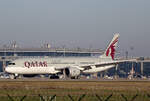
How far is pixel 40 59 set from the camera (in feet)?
322

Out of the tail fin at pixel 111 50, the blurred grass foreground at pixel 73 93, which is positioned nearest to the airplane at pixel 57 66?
the tail fin at pixel 111 50

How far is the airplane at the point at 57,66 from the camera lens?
9650cm

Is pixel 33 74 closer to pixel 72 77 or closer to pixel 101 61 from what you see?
pixel 72 77

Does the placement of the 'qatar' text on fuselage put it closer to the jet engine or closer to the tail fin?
the jet engine

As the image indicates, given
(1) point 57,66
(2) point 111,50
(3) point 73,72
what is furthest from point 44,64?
(2) point 111,50

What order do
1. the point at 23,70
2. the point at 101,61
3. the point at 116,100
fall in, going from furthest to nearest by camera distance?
the point at 101,61 < the point at 23,70 < the point at 116,100

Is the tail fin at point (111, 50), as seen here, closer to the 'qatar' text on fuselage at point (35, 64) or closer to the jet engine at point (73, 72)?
the jet engine at point (73, 72)

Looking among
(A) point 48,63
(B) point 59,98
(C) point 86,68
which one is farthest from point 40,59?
(B) point 59,98

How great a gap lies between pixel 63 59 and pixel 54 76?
159 inches

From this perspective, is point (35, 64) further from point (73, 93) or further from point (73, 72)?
point (73, 93)

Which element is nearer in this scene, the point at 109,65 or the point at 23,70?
the point at 23,70

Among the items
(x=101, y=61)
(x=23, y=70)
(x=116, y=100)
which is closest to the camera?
(x=116, y=100)

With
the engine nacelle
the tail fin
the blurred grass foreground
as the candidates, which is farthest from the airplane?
the blurred grass foreground

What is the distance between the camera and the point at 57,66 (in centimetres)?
9919
